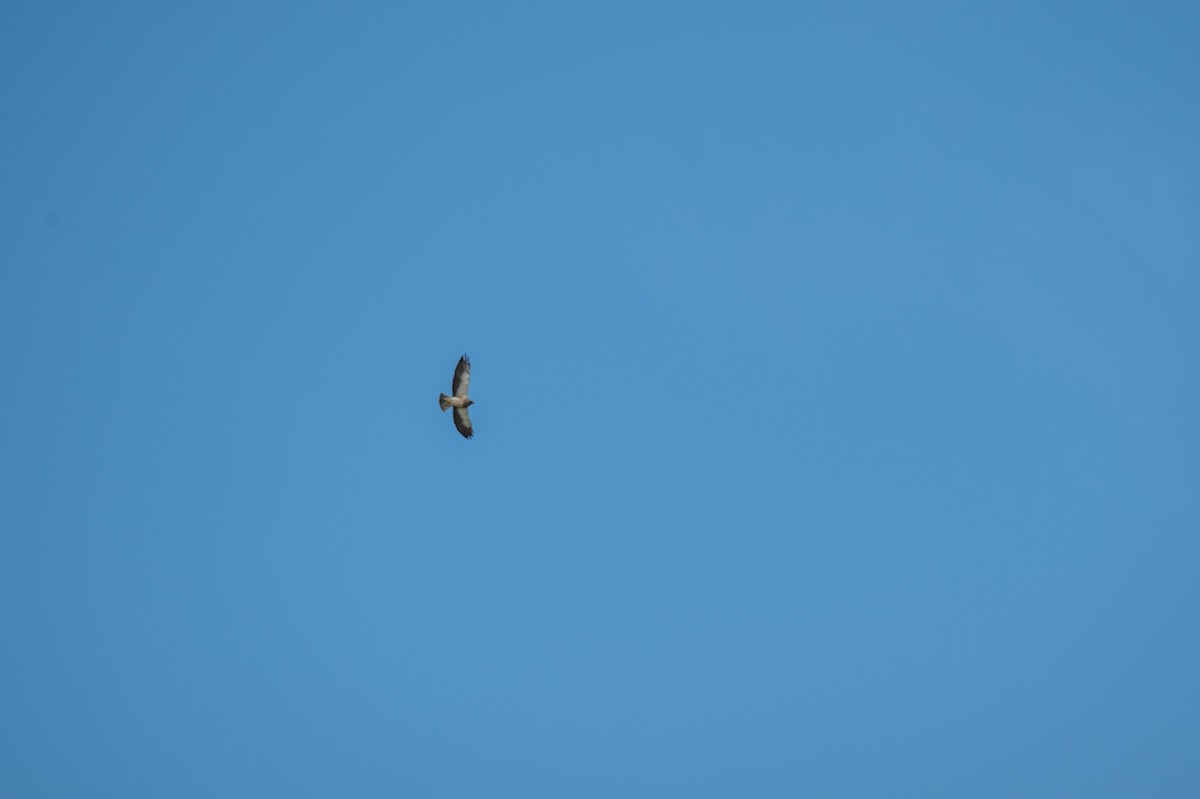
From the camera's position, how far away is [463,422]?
401ft

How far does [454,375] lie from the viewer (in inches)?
4783

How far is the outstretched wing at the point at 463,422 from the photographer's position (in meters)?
122

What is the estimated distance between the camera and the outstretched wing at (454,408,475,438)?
4813 inches
